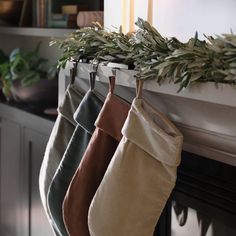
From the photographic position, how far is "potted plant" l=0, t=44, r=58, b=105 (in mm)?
2396

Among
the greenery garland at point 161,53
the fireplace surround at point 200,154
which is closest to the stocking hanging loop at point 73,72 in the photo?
the greenery garland at point 161,53

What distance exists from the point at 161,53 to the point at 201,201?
1.33 feet

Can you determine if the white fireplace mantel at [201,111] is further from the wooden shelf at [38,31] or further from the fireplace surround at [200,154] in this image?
the wooden shelf at [38,31]

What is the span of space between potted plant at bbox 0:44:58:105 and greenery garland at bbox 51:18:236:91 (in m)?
0.86

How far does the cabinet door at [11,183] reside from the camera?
2371 mm

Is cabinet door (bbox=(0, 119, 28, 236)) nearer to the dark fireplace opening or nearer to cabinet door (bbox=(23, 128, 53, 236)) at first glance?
cabinet door (bbox=(23, 128, 53, 236))

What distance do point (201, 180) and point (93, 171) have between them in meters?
0.30

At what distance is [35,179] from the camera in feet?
7.38

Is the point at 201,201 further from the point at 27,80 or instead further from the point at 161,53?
the point at 27,80

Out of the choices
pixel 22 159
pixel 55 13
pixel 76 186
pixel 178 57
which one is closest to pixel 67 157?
pixel 76 186

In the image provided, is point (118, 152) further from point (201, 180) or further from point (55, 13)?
point (55, 13)

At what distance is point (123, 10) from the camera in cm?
158

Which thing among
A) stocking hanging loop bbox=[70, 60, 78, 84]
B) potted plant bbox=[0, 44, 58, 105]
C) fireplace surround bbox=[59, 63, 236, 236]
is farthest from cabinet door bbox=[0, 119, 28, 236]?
fireplace surround bbox=[59, 63, 236, 236]

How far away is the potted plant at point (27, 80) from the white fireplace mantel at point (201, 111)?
1.08 meters
